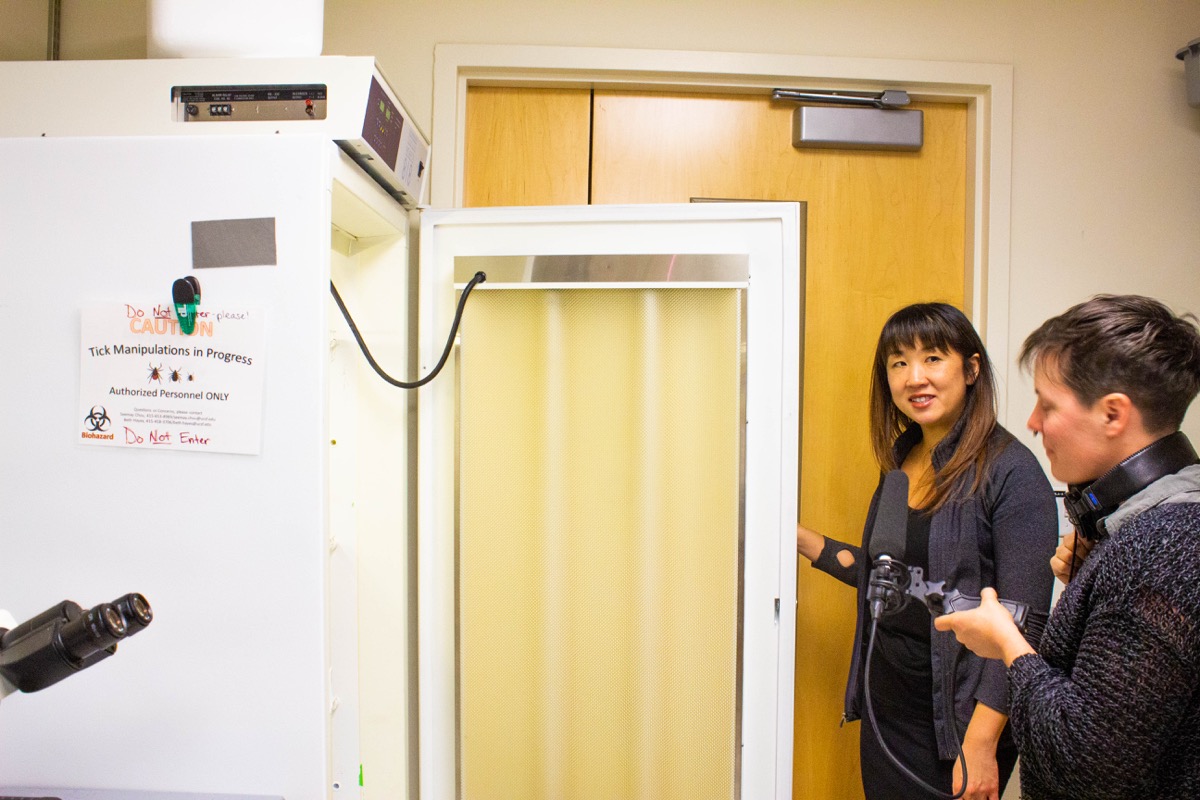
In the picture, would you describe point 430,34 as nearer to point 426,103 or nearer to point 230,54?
point 426,103

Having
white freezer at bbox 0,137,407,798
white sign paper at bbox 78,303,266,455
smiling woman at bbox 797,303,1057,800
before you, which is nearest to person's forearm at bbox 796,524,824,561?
smiling woman at bbox 797,303,1057,800

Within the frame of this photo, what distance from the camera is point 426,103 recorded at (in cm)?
148

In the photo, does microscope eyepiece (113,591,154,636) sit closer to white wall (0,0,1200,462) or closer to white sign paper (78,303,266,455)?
white sign paper (78,303,266,455)

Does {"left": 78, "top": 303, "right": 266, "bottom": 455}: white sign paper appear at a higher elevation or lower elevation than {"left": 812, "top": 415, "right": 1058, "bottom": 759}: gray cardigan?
higher

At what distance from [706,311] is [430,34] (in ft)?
3.03

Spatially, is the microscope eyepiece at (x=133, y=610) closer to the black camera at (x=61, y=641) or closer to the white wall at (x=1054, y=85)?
the black camera at (x=61, y=641)

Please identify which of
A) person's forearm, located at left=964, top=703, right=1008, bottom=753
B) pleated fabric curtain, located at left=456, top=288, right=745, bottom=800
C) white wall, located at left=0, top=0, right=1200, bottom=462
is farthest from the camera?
white wall, located at left=0, top=0, right=1200, bottom=462

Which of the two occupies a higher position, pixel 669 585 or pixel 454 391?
pixel 454 391

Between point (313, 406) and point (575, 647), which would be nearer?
point (313, 406)

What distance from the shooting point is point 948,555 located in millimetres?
1131

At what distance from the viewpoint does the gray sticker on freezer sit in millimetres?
844

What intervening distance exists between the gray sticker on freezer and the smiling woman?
1.08 metres

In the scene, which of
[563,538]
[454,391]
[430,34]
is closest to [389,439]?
[454,391]

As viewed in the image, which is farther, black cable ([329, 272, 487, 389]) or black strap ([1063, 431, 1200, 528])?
black cable ([329, 272, 487, 389])
